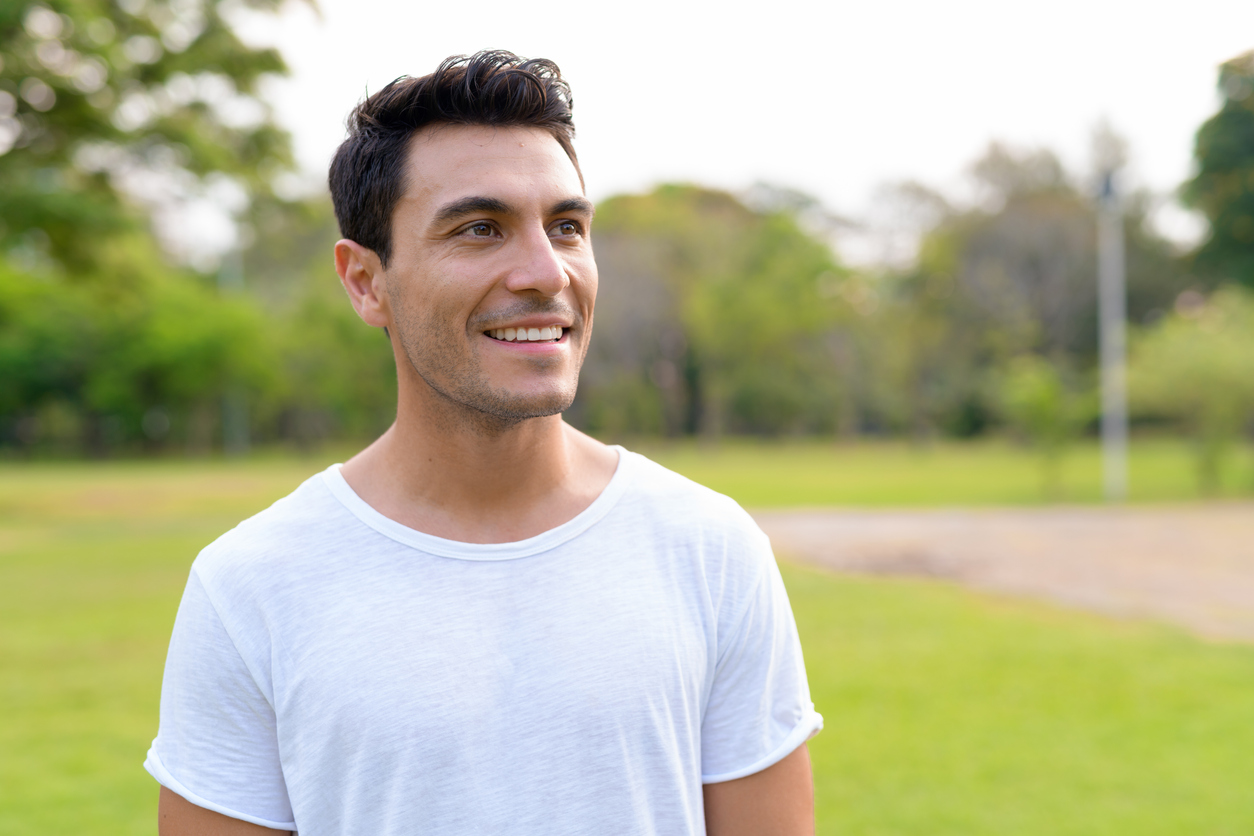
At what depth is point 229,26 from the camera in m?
15.8

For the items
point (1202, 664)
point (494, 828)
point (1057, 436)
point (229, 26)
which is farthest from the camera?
point (1057, 436)

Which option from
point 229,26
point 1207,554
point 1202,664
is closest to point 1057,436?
point 1207,554

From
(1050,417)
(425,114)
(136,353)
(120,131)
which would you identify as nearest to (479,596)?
(425,114)

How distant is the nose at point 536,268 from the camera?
1.37 m

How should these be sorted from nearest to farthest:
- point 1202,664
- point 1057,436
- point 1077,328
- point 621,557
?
1. point 621,557
2. point 1202,664
3. point 1057,436
4. point 1077,328

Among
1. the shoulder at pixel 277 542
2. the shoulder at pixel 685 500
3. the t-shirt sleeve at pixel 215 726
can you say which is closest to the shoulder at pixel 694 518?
the shoulder at pixel 685 500

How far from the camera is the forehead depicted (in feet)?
4.50

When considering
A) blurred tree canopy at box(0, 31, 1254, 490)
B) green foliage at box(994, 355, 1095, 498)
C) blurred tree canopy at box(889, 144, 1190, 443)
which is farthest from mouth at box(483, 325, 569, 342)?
blurred tree canopy at box(889, 144, 1190, 443)

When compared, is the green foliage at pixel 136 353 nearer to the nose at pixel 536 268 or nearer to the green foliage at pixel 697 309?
the green foliage at pixel 697 309

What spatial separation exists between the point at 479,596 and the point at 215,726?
381mm

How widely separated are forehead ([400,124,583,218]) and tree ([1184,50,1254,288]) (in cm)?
354

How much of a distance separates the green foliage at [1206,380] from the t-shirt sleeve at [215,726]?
21390 mm

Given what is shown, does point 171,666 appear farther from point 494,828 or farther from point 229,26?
point 229,26

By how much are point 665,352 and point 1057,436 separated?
22124 mm
